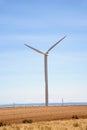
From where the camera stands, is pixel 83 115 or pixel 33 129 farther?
pixel 83 115

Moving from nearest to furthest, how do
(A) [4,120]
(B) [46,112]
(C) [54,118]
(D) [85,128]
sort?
(D) [85,128] → (A) [4,120] → (C) [54,118] → (B) [46,112]

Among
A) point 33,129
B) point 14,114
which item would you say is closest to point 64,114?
point 14,114

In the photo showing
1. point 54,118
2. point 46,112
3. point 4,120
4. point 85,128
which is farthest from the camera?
point 46,112

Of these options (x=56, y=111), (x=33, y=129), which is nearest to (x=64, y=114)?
(x=56, y=111)

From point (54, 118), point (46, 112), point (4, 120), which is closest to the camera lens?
point (4, 120)

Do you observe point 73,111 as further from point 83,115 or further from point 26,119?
point 26,119

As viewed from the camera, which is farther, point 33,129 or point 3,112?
point 3,112

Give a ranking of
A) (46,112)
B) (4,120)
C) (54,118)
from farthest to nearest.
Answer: (46,112)
(54,118)
(4,120)

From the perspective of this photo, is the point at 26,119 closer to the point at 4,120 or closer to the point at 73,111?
the point at 4,120

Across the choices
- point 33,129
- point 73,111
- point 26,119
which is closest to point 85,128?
point 33,129

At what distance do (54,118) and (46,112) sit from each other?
467 centimetres

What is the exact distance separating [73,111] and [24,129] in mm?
22862

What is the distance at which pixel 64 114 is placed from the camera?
209 feet

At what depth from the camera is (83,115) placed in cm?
6519
